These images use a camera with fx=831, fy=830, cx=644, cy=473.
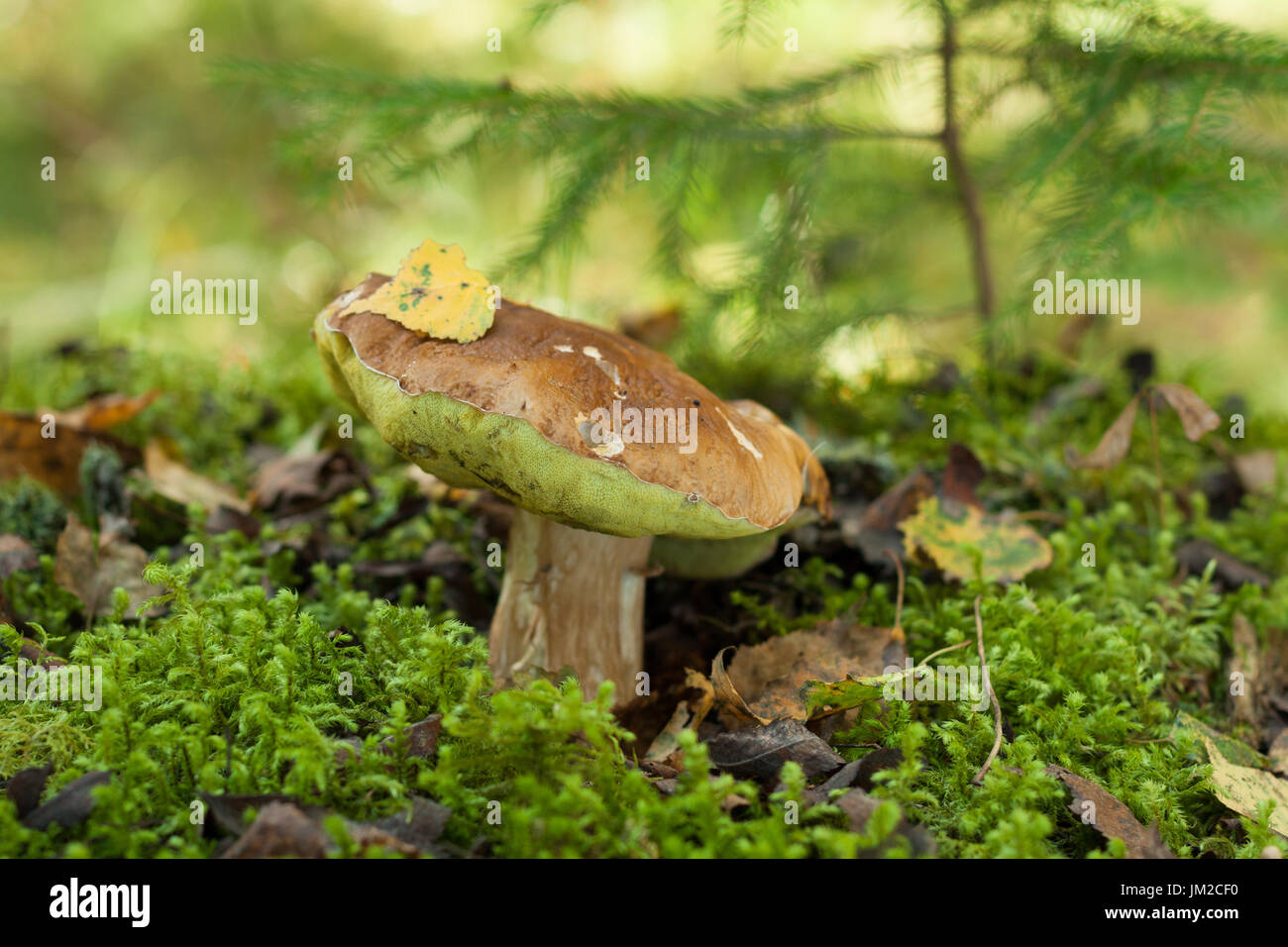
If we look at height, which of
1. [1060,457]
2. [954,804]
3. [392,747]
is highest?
[1060,457]

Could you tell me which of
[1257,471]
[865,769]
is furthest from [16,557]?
[1257,471]

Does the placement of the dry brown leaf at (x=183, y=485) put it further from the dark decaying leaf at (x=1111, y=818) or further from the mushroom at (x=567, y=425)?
the dark decaying leaf at (x=1111, y=818)

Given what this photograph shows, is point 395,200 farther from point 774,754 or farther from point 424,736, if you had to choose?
point 774,754

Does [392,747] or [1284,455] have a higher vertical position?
[1284,455]

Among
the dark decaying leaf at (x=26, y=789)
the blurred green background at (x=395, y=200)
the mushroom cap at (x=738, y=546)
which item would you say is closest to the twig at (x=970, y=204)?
the blurred green background at (x=395, y=200)
